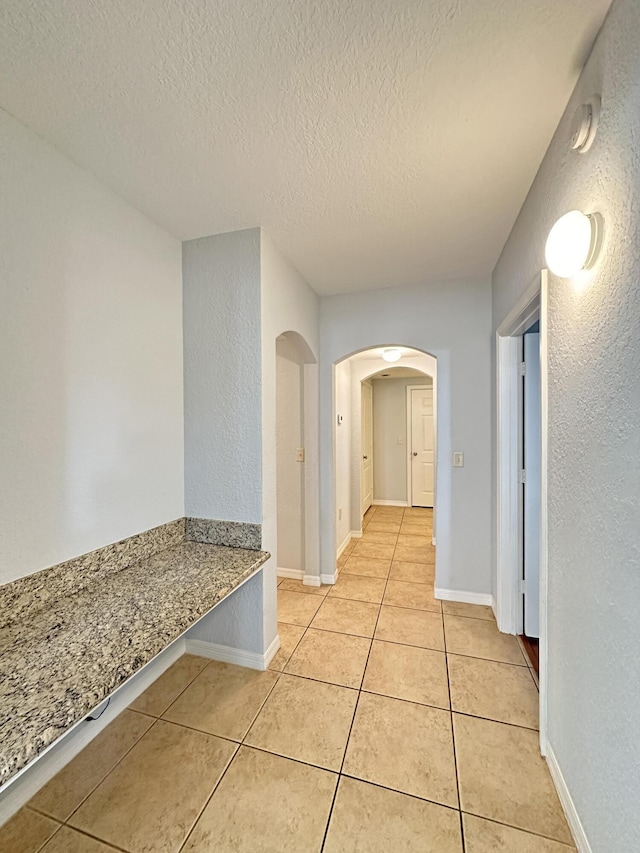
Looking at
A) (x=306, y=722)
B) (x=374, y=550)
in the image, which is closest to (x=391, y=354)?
(x=374, y=550)

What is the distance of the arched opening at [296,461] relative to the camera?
3.01 meters

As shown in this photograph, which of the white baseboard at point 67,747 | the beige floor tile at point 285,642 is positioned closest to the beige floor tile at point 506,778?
the beige floor tile at point 285,642

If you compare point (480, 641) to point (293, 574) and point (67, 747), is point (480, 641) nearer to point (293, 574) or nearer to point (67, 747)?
point (293, 574)

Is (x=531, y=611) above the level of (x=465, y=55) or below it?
below

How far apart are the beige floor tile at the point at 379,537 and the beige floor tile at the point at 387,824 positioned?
9.32 ft

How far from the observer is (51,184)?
1.39m

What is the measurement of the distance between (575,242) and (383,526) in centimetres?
419

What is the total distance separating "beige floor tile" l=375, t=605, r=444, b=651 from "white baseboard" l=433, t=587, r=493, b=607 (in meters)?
0.24

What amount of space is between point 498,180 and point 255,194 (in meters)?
1.13

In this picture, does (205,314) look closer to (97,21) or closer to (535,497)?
(97,21)

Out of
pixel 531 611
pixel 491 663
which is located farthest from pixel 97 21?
pixel 531 611

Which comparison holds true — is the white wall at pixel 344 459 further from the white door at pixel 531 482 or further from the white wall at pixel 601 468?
the white wall at pixel 601 468

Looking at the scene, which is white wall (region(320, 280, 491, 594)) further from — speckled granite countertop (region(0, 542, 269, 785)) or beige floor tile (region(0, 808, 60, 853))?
beige floor tile (region(0, 808, 60, 853))

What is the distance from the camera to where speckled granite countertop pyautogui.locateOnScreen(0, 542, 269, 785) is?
0.85 metres
